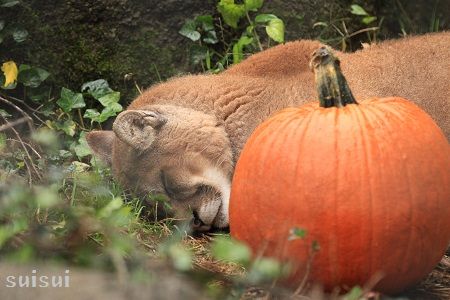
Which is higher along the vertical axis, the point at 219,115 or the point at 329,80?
the point at 329,80

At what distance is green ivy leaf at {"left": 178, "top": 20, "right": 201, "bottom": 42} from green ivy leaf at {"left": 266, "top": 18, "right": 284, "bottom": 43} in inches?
26.0

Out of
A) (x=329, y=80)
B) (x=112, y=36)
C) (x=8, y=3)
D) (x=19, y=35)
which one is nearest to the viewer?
(x=329, y=80)

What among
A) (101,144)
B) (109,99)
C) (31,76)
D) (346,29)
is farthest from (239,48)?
(31,76)

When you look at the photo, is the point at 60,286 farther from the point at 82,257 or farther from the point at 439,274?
the point at 439,274

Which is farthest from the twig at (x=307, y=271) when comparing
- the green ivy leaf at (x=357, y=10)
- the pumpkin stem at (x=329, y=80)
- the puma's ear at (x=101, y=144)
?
the green ivy leaf at (x=357, y=10)

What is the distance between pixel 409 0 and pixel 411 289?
4276mm

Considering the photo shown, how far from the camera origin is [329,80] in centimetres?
432

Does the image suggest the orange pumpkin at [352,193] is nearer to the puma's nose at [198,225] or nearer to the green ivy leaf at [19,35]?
the puma's nose at [198,225]

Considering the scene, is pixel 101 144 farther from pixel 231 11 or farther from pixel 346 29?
pixel 346 29

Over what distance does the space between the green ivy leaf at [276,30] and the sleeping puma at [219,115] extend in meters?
0.89

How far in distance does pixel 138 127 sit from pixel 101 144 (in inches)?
27.6

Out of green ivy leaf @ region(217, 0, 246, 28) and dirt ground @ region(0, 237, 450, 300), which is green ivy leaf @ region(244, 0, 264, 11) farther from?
dirt ground @ region(0, 237, 450, 300)

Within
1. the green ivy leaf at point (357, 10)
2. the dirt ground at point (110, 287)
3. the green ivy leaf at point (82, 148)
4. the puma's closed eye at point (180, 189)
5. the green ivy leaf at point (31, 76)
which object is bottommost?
the green ivy leaf at point (82, 148)

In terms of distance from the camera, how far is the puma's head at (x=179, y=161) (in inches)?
233
